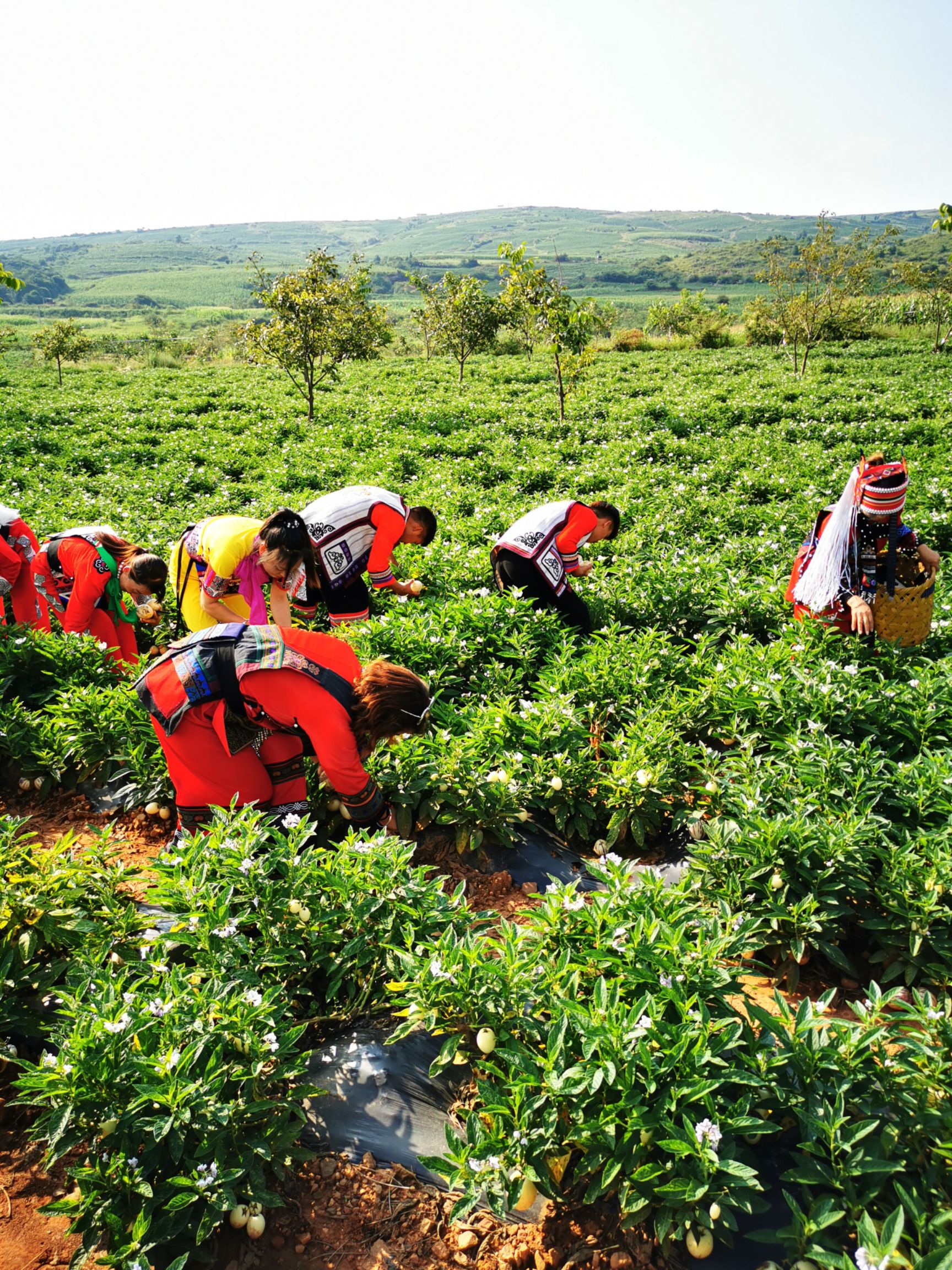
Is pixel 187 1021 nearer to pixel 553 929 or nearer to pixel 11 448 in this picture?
pixel 553 929

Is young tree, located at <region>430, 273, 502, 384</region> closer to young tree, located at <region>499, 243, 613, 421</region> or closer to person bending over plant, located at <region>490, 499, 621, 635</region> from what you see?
young tree, located at <region>499, 243, 613, 421</region>

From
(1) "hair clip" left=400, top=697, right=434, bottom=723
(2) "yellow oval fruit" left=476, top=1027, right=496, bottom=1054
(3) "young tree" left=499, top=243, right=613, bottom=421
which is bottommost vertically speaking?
(2) "yellow oval fruit" left=476, top=1027, right=496, bottom=1054

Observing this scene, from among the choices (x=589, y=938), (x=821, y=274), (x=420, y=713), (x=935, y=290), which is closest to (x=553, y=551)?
(x=420, y=713)

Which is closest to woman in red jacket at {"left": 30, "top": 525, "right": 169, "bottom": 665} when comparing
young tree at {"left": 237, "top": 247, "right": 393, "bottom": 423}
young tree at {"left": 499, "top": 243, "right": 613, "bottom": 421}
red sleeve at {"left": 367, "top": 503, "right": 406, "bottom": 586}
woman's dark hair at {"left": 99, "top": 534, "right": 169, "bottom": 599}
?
woman's dark hair at {"left": 99, "top": 534, "right": 169, "bottom": 599}

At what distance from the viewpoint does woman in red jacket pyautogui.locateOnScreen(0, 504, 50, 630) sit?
5.78 meters

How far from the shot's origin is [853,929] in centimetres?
347

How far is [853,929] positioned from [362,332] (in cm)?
1939

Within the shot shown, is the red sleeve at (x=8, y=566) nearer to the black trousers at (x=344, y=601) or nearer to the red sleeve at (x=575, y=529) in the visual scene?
the black trousers at (x=344, y=601)

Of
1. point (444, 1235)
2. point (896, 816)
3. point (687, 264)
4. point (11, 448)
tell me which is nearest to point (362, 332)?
point (11, 448)

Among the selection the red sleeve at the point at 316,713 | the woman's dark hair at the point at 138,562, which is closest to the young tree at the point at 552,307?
the woman's dark hair at the point at 138,562

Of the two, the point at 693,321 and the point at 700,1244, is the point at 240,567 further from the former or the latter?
the point at 693,321

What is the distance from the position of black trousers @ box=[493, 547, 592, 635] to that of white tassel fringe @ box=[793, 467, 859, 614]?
168cm

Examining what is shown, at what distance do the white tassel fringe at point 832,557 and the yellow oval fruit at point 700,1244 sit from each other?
3.91m

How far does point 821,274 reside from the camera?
68.8ft
